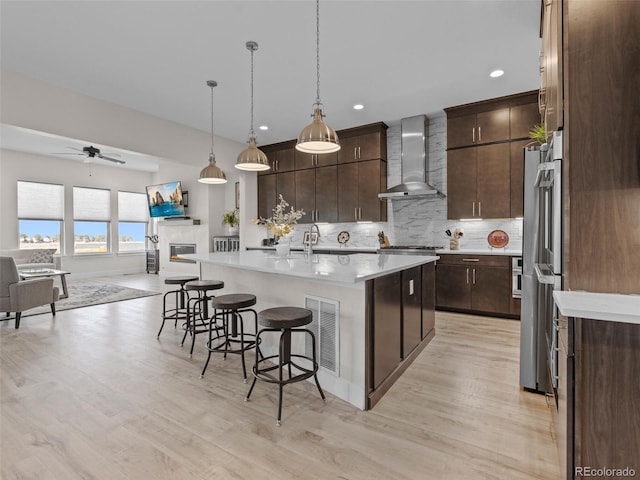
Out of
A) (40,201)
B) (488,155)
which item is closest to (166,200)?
(40,201)

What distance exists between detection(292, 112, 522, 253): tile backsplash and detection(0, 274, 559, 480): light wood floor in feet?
7.55

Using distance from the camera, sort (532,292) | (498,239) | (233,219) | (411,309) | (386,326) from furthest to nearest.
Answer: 1. (233,219)
2. (498,239)
3. (411,309)
4. (386,326)
5. (532,292)

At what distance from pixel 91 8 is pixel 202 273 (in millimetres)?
2787

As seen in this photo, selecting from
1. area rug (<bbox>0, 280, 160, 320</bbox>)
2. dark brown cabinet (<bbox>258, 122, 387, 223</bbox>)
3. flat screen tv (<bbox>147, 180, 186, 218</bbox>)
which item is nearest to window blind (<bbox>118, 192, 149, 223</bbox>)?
flat screen tv (<bbox>147, 180, 186, 218</bbox>)

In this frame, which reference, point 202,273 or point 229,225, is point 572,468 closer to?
point 202,273

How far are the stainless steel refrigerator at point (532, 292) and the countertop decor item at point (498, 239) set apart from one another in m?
2.76

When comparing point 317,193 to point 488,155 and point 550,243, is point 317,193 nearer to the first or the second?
point 488,155

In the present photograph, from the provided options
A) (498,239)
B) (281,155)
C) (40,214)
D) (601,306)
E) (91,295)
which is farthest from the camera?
(40,214)

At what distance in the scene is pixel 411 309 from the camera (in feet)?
10.0

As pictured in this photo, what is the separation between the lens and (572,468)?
1.27 meters

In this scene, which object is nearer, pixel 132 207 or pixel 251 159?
pixel 251 159

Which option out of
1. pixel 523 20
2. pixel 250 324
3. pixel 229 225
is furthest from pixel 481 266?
pixel 229 225

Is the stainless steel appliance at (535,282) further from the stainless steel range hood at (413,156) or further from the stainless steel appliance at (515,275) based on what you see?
the stainless steel range hood at (413,156)

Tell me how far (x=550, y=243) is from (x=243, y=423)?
221cm
